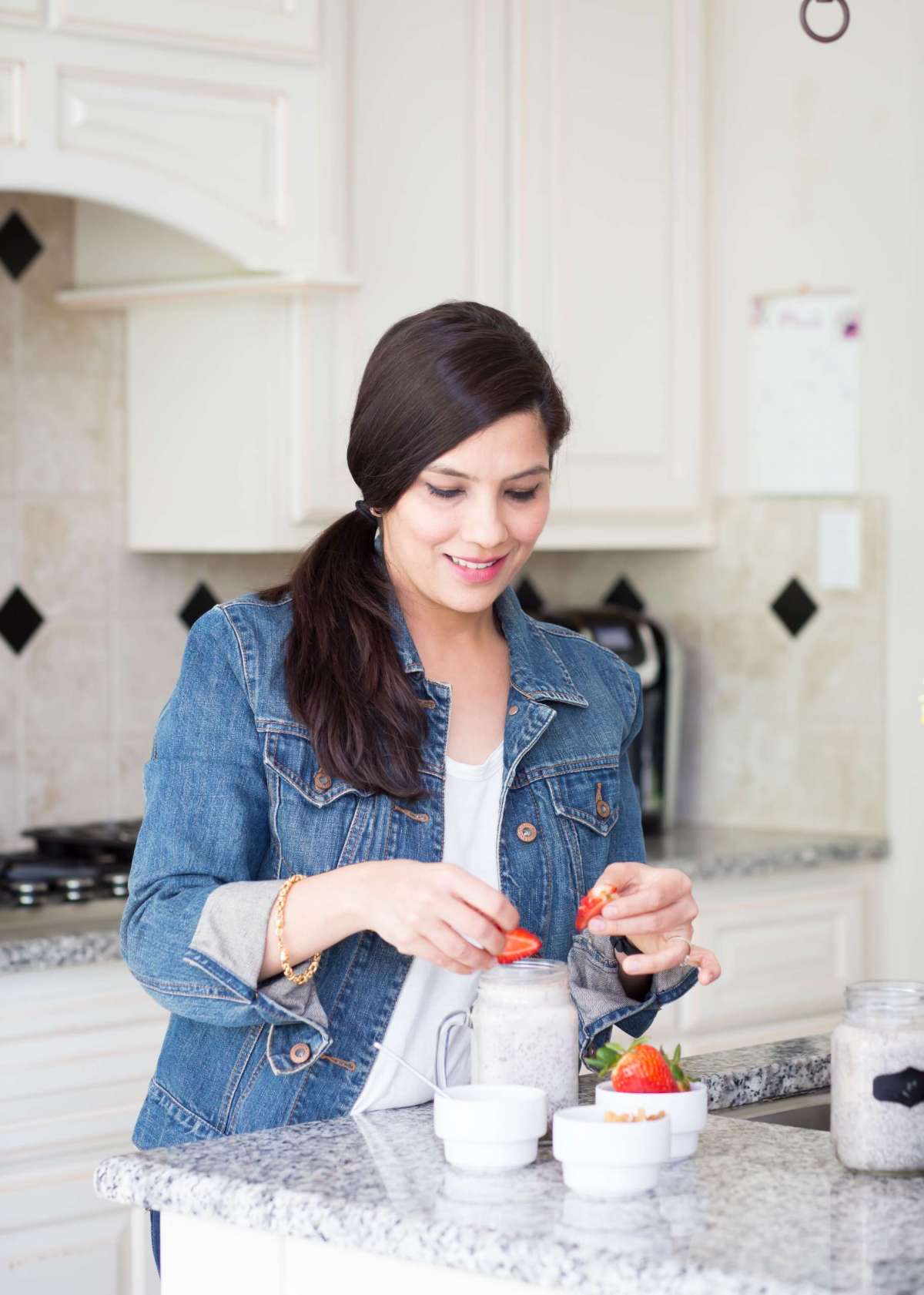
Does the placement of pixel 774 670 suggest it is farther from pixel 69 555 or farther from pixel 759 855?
pixel 69 555

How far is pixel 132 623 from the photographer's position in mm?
2996

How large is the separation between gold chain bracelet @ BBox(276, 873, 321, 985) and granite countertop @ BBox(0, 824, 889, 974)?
3.02 feet

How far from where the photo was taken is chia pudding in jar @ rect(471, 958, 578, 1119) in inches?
51.3

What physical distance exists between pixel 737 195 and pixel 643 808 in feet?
3.52

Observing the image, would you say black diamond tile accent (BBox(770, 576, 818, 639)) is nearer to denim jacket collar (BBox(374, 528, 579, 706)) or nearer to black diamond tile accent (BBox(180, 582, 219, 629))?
black diamond tile accent (BBox(180, 582, 219, 629))

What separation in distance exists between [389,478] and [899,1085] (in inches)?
25.1

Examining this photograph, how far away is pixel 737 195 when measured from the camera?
326cm

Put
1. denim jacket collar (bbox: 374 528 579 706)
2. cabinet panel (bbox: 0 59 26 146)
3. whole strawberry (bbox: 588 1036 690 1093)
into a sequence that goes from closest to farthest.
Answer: whole strawberry (bbox: 588 1036 690 1093) < denim jacket collar (bbox: 374 528 579 706) < cabinet panel (bbox: 0 59 26 146)

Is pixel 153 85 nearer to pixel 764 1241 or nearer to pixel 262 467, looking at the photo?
pixel 262 467

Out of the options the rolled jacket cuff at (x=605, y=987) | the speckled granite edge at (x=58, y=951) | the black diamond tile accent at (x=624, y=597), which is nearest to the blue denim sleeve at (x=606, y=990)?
the rolled jacket cuff at (x=605, y=987)

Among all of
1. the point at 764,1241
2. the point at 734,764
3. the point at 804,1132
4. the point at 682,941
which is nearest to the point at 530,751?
the point at 682,941

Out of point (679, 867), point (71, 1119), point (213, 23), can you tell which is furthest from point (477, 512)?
point (679, 867)

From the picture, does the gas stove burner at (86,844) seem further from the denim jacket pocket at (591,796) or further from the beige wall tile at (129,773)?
the denim jacket pocket at (591,796)

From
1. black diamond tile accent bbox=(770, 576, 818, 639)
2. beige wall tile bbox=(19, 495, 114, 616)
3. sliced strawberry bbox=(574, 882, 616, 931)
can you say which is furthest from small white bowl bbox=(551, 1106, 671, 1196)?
black diamond tile accent bbox=(770, 576, 818, 639)
